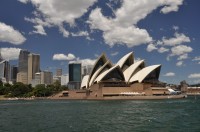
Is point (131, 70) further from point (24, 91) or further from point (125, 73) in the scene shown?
point (24, 91)

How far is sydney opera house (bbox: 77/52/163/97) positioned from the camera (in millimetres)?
104938

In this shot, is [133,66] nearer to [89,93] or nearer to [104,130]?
[89,93]

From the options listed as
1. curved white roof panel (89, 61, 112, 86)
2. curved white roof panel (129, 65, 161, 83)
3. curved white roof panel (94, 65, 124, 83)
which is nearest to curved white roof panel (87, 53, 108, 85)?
curved white roof panel (89, 61, 112, 86)

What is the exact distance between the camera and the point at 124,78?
10856cm

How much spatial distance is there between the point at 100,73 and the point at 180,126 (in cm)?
8568

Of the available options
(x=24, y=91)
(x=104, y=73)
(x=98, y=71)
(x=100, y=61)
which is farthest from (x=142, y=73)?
(x=24, y=91)

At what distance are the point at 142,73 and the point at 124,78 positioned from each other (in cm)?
672

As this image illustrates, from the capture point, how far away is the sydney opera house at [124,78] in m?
105

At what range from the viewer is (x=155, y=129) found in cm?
2523

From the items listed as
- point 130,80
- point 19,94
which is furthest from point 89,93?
point 19,94

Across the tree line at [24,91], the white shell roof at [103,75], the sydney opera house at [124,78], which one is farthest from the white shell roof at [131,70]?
the tree line at [24,91]

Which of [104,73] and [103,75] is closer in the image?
[103,75]

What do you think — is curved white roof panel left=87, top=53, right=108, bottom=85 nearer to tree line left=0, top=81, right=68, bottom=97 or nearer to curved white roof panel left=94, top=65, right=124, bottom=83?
curved white roof panel left=94, top=65, right=124, bottom=83

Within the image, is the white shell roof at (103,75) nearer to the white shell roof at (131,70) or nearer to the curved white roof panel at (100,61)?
the curved white roof panel at (100,61)
